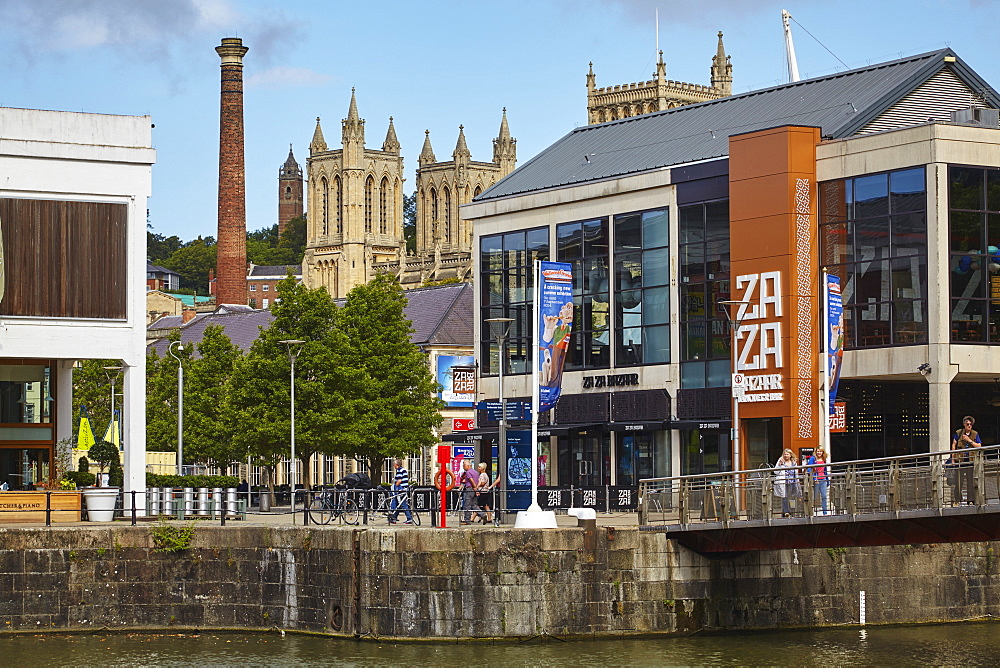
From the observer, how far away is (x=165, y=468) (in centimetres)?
7219

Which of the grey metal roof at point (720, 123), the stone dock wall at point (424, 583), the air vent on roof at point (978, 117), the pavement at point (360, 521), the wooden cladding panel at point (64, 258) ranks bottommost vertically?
the stone dock wall at point (424, 583)

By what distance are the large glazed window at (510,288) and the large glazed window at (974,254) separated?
16.0 metres

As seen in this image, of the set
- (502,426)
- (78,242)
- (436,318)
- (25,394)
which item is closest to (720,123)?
(502,426)

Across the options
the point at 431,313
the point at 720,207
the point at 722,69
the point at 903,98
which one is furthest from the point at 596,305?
the point at 722,69

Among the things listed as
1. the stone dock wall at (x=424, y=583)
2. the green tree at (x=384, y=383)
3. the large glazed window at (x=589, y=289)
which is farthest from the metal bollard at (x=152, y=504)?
the green tree at (x=384, y=383)

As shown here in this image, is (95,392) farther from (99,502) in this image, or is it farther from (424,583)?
(424,583)

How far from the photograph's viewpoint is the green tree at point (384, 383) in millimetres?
71000

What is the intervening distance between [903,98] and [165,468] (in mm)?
32723

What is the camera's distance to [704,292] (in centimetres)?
5631

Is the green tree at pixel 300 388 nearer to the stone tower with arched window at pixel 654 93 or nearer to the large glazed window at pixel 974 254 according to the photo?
the large glazed window at pixel 974 254

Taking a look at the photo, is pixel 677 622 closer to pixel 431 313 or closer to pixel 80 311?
pixel 80 311

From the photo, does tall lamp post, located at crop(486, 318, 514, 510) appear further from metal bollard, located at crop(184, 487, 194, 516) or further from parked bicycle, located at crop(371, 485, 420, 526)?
metal bollard, located at crop(184, 487, 194, 516)

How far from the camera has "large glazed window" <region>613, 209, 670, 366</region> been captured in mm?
58000

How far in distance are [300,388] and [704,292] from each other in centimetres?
1947
